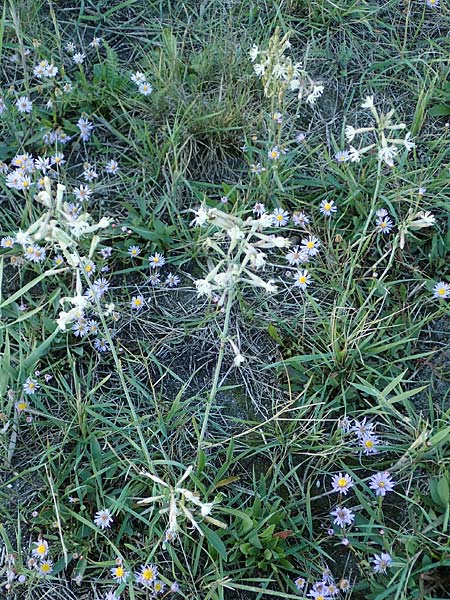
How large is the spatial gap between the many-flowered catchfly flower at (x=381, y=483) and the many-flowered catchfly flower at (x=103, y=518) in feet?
2.38

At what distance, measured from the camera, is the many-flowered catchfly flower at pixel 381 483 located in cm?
189

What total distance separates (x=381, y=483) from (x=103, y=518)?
77 cm

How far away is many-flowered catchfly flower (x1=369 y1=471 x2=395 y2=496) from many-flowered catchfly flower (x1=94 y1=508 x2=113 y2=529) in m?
0.73

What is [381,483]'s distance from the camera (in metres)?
1.90

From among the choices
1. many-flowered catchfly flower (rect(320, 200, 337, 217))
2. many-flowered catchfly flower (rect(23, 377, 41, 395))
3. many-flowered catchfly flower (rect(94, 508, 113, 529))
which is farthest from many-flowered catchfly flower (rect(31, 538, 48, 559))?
many-flowered catchfly flower (rect(320, 200, 337, 217))

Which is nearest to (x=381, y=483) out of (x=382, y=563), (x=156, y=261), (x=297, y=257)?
(x=382, y=563)

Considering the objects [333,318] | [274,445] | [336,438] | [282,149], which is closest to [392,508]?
[336,438]

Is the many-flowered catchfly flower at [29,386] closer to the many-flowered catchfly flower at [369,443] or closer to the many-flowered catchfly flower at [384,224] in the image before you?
the many-flowered catchfly flower at [369,443]

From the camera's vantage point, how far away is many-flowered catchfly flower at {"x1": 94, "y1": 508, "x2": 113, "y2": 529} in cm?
185

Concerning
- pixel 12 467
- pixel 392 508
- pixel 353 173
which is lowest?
pixel 392 508

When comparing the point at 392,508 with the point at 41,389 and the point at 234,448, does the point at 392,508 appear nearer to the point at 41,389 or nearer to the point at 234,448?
the point at 234,448

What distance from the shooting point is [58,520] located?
1.77 meters

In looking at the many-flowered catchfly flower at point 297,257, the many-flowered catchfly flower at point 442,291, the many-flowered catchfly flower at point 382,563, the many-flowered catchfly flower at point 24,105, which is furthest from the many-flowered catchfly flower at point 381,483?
the many-flowered catchfly flower at point 24,105

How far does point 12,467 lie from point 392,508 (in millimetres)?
1087
